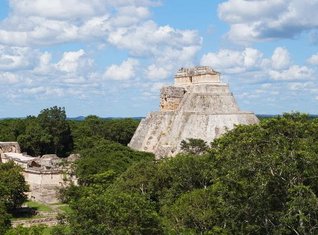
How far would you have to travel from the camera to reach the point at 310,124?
84.5 feet

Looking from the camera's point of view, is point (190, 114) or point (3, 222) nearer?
point (3, 222)

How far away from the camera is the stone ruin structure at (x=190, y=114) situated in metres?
53.2

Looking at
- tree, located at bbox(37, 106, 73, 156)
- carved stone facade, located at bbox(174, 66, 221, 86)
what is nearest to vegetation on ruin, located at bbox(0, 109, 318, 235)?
carved stone facade, located at bbox(174, 66, 221, 86)

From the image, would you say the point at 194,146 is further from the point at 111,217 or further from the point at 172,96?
the point at 111,217

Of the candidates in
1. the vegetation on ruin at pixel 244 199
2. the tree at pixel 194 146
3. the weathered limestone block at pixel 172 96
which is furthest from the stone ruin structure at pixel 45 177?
the vegetation on ruin at pixel 244 199

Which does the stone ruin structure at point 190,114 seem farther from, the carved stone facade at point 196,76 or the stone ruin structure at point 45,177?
the stone ruin structure at point 45,177

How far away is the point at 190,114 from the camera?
5512cm

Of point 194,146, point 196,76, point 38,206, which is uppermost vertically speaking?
point 196,76

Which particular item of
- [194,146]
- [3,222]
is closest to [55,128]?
[194,146]

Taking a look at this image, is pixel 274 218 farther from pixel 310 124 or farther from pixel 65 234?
pixel 65 234

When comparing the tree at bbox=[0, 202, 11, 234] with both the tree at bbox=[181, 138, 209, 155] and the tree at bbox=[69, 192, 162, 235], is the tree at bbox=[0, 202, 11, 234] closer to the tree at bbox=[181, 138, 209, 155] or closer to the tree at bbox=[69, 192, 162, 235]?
the tree at bbox=[69, 192, 162, 235]

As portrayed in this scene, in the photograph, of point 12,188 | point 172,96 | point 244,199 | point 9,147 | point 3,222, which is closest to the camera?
point 244,199

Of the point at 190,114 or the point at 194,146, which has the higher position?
the point at 190,114

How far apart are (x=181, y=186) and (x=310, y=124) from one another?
31.3 feet
